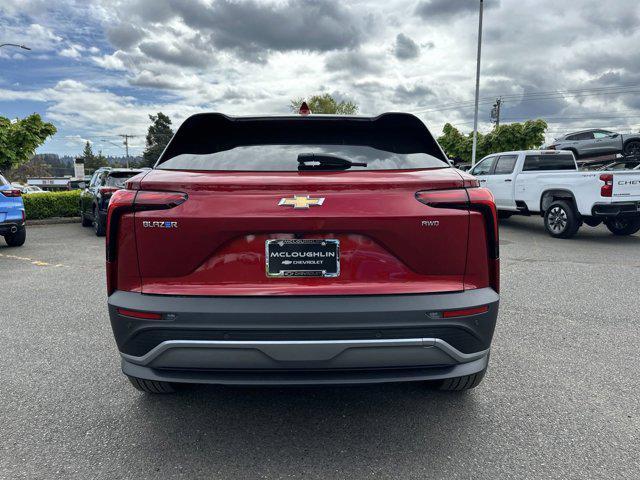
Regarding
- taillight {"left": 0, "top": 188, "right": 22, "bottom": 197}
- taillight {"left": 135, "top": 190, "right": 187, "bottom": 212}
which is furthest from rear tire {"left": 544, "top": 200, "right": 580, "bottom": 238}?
taillight {"left": 0, "top": 188, "right": 22, "bottom": 197}

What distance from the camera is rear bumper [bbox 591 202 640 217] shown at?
29.9 ft

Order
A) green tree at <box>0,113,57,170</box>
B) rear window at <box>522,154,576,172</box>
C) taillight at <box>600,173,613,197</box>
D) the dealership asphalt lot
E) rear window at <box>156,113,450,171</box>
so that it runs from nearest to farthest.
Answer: the dealership asphalt lot < rear window at <box>156,113,450,171</box> < taillight at <box>600,173,613,197</box> < rear window at <box>522,154,576,172</box> < green tree at <box>0,113,57,170</box>

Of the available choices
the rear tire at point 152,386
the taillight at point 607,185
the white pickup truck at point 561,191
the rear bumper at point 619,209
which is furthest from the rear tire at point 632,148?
the rear tire at point 152,386

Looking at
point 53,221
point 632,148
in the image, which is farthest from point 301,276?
point 632,148

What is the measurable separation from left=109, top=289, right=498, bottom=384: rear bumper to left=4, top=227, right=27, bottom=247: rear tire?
917cm

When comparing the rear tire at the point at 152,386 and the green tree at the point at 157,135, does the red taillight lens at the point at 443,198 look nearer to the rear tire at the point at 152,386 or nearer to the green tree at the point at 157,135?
the rear tire at the point at 152,386

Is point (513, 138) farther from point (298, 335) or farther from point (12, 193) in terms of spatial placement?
point (298, 335)

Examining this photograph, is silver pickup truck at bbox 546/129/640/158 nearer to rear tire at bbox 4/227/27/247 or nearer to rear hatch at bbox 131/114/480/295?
rear tire at bbox 4/227/27/247

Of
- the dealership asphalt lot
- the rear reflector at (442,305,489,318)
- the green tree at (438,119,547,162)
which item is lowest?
the dealership asphalt lot

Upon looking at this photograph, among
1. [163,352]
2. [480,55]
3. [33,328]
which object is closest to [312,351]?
[163,352]

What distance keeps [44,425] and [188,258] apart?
1.44 metres

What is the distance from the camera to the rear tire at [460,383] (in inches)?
106

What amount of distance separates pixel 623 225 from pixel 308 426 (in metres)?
10.9

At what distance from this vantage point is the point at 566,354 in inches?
147
